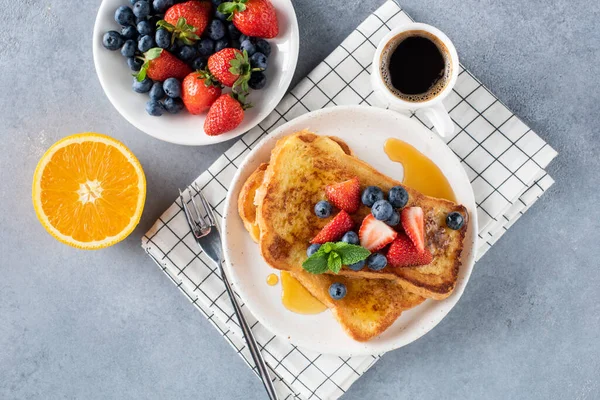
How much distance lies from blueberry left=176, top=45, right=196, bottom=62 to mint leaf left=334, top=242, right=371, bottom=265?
787 millimetres

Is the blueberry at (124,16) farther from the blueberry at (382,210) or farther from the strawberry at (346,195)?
the blueberry at (382,210)

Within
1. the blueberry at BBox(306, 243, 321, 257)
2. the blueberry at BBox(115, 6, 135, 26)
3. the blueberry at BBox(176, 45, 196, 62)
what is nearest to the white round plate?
the blueberry at BBox(306, 243, 321, 257)

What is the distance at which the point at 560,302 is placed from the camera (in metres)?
2.13

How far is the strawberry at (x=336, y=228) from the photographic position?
169 centimetres

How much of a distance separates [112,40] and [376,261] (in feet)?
3.62

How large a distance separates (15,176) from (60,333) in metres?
0.60

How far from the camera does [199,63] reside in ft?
6.21

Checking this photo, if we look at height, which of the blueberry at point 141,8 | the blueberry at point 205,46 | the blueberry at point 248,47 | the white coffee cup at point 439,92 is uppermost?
the white coffee cup at point 439,92

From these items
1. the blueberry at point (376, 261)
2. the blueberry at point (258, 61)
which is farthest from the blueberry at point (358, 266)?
the blueberry at point (258, 61)

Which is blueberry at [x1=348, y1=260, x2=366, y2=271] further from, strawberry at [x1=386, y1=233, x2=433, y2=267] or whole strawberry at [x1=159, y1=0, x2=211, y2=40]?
whole strawberry at [x1=159, y1=0, x2=211, y2=40]

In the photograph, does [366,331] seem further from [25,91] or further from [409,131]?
[25,91]

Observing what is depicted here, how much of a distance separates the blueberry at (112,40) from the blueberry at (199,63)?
25 cm

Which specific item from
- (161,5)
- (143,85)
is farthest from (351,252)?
(161,5)

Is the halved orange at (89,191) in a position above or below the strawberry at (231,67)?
below
